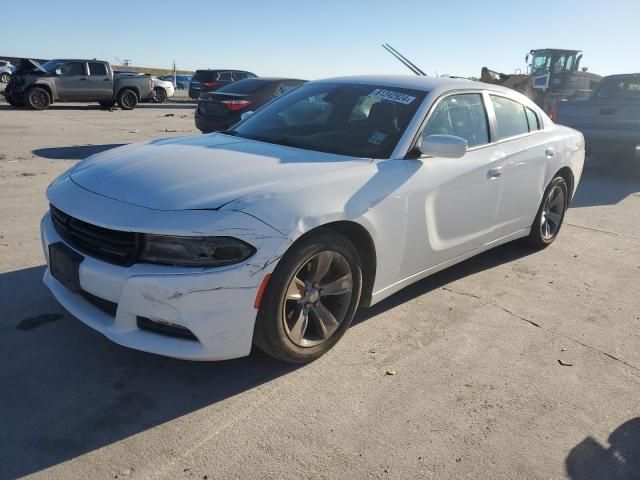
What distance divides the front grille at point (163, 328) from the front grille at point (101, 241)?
0.29m

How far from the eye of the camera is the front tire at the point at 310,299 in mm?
2715

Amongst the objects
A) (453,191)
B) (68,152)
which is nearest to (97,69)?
(68,152)

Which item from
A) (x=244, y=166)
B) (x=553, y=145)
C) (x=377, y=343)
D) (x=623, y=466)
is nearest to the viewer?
(x=623, y=466)

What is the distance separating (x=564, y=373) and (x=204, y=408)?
81.6 inches

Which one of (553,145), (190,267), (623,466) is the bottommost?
Result: (623,466)

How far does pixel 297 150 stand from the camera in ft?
11.5

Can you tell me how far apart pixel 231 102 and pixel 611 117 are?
6.53 meters

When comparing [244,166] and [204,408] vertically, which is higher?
[244,166]

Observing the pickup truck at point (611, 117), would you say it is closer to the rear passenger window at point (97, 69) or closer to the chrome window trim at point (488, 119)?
→ the chrome window trim at point (488, 119)

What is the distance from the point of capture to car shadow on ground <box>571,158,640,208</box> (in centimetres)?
797

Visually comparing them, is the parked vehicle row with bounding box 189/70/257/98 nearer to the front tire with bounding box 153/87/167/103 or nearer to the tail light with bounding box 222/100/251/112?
the front tire with bounding box 153/87/167/103

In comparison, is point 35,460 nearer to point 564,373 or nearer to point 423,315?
point 423,315

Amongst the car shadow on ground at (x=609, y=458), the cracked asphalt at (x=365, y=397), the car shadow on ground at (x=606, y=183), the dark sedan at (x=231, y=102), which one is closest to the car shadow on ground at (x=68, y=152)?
the dark sedan at (x=231, y=102)

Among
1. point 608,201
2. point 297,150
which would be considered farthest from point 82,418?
point 608,201
